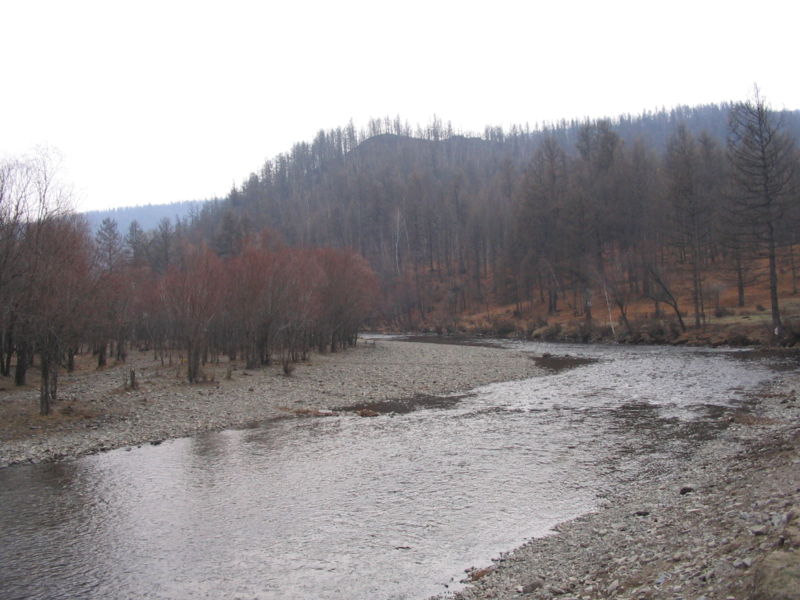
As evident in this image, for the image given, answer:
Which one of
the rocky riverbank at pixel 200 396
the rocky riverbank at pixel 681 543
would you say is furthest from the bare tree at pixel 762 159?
the rocky riverbank at pixel 681 543

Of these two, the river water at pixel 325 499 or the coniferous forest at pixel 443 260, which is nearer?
the river water at pixel 325 499

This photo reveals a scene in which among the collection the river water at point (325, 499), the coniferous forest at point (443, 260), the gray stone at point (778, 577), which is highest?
the coniferous forest at point (443, 260)

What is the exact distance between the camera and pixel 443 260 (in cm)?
11150

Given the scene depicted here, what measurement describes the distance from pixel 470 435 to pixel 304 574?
401 inches

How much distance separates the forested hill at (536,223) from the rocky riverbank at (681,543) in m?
38.6

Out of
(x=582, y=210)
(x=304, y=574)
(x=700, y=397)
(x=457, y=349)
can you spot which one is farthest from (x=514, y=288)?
(x=304, y=574)

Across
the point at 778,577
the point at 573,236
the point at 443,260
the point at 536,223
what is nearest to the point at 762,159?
the point at 573,236

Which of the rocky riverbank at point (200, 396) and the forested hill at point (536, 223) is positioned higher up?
the forested hill at point (536, 223)

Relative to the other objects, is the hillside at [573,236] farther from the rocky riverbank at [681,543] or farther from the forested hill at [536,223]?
the rocky riverbank at [681,543]

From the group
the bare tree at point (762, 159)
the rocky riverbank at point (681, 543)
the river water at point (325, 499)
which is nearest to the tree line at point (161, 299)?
the river water at point (325, 499)

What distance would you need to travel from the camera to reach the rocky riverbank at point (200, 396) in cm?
1925

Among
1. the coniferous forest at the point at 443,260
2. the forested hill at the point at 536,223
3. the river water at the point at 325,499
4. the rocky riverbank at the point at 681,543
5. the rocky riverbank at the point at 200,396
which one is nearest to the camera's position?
the rocky riverbank at the point at 681,543

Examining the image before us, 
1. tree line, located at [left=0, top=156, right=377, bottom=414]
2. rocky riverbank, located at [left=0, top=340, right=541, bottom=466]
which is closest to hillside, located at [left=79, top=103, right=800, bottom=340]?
tree line, located at [left=0, top=156, right=377, bottom=414]

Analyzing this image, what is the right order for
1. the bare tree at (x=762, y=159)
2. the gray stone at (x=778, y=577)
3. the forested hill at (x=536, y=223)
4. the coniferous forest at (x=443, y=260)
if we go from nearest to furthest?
the gray stone at (x=778, y=577) → the coniferous forest at (x=443, y=260) → the bare tree at (x=762, y=159) → the forested hill at (x=536, y=223)
